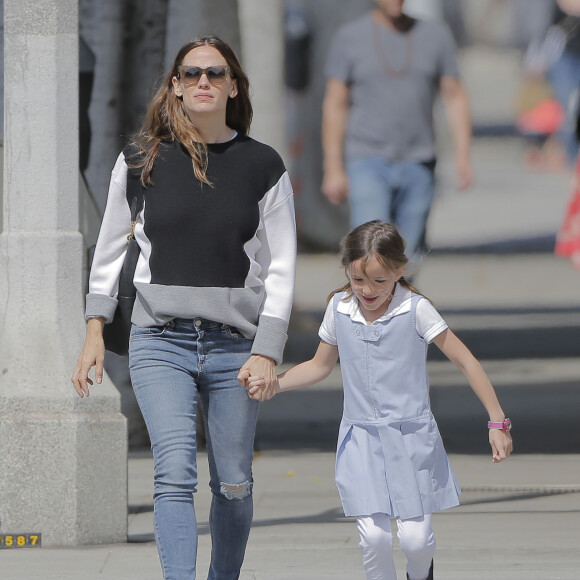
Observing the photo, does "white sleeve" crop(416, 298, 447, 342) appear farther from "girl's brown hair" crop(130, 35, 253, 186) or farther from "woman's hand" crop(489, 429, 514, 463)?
"girl's brown hair" crop(130, 35, 253, 186)

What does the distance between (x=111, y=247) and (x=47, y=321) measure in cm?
163

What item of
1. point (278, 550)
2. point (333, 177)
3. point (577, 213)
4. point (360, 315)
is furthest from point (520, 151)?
point (360, 315)

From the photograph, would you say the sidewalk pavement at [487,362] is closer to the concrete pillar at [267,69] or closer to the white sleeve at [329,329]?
the concrete pillar at [267,69]

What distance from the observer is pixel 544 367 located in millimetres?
8562

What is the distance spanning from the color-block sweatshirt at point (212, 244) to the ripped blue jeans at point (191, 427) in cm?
7

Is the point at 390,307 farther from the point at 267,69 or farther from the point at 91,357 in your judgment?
the point at 267,69

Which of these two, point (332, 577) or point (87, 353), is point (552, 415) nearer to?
point (332, 577)

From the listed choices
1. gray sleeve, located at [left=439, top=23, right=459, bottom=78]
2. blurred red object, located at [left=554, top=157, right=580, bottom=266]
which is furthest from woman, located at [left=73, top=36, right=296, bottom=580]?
blurred red object, located at [left=554, top=157, right=580, bottom=266]

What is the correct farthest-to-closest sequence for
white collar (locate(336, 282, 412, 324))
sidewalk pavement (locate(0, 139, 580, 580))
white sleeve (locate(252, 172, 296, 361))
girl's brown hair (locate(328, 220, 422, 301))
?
sidewalk pavement (locate(0, 139, 580, 580)) < white sleeve (locate(252, 172, 296, 361)) < white collar (locate(336, 282, 412, 324)) < girl's brown hair (locate(328, 220, 422, 301))

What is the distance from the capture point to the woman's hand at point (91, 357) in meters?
4.41

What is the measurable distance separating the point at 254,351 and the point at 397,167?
3.92m

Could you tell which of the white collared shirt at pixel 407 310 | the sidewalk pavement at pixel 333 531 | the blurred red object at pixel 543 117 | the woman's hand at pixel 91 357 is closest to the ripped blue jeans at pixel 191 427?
the woman's hand at pixel 91 357

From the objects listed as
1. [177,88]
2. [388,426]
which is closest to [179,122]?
[177,88]

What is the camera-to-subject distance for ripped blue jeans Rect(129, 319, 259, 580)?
14.1ft
